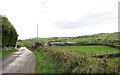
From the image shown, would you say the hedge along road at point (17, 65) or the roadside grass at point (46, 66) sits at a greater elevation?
the roadside grass at point (46, 66)

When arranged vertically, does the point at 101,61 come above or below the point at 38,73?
above

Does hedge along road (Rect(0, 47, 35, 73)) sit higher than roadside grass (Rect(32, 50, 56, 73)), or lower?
lower

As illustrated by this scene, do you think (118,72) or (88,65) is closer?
(118,72)

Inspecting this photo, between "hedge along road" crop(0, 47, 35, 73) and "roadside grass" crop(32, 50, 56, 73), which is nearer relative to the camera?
"roadside grass" crop(32, 50, 56, 73)

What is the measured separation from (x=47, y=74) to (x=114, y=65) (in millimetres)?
11939

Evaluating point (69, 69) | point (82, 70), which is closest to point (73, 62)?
point (69, 69)

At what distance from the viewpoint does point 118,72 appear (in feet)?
53.9

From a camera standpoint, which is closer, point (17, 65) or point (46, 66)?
point (46, 66)

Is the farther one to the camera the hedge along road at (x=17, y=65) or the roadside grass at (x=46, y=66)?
the hedge along road at (x=17, y=65)

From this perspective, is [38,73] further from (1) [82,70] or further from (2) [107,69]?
(2) [107,69]

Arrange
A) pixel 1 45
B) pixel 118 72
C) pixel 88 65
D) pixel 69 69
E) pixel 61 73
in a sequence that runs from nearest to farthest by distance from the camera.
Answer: pixel 118 72, pixel 88 65, pixel 69 69, pixel 61 73, pixel 1 45

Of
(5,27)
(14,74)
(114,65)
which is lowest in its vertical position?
(14,74)

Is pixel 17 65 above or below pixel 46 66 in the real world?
below

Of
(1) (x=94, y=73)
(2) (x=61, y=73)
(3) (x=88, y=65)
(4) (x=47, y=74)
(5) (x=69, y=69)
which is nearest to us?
(1) (x=94, y=73)
